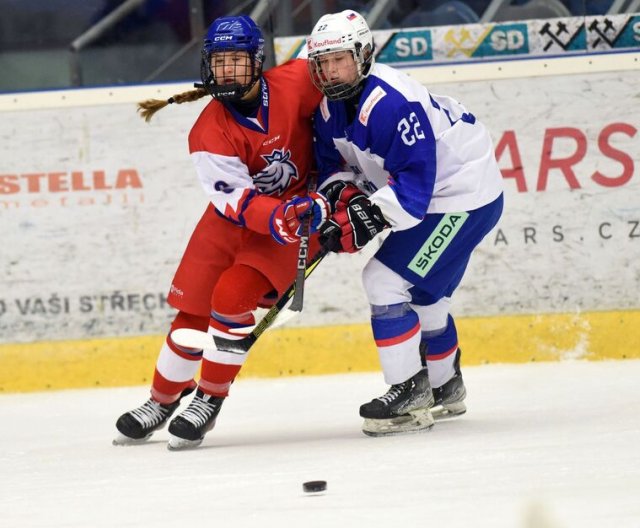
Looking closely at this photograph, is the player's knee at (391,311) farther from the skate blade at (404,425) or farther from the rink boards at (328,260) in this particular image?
the rink boards at (328,260)

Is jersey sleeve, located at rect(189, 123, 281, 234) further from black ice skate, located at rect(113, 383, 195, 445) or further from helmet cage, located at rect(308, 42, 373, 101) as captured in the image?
black ice skate, located at rect(113, 383, 195, 445)

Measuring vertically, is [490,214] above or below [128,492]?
above

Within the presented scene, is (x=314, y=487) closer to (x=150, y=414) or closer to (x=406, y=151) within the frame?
(x=406, y=151)

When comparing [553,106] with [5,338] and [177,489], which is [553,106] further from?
[177,489]

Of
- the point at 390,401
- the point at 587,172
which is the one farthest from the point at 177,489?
the point at 587,172

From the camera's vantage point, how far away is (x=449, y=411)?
348 cm

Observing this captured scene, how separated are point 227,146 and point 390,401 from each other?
72 cm

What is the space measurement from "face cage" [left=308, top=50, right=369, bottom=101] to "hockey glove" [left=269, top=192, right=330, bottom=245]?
25 cm

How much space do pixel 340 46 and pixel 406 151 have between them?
285mm

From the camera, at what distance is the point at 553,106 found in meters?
4.60

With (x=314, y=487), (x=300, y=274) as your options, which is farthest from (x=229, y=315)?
(x=314, y=487)

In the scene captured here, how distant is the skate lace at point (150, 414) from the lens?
11.0 ft

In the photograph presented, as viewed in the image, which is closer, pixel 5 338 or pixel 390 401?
pixel 390 401

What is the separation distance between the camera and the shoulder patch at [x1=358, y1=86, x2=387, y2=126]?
3.06 m
